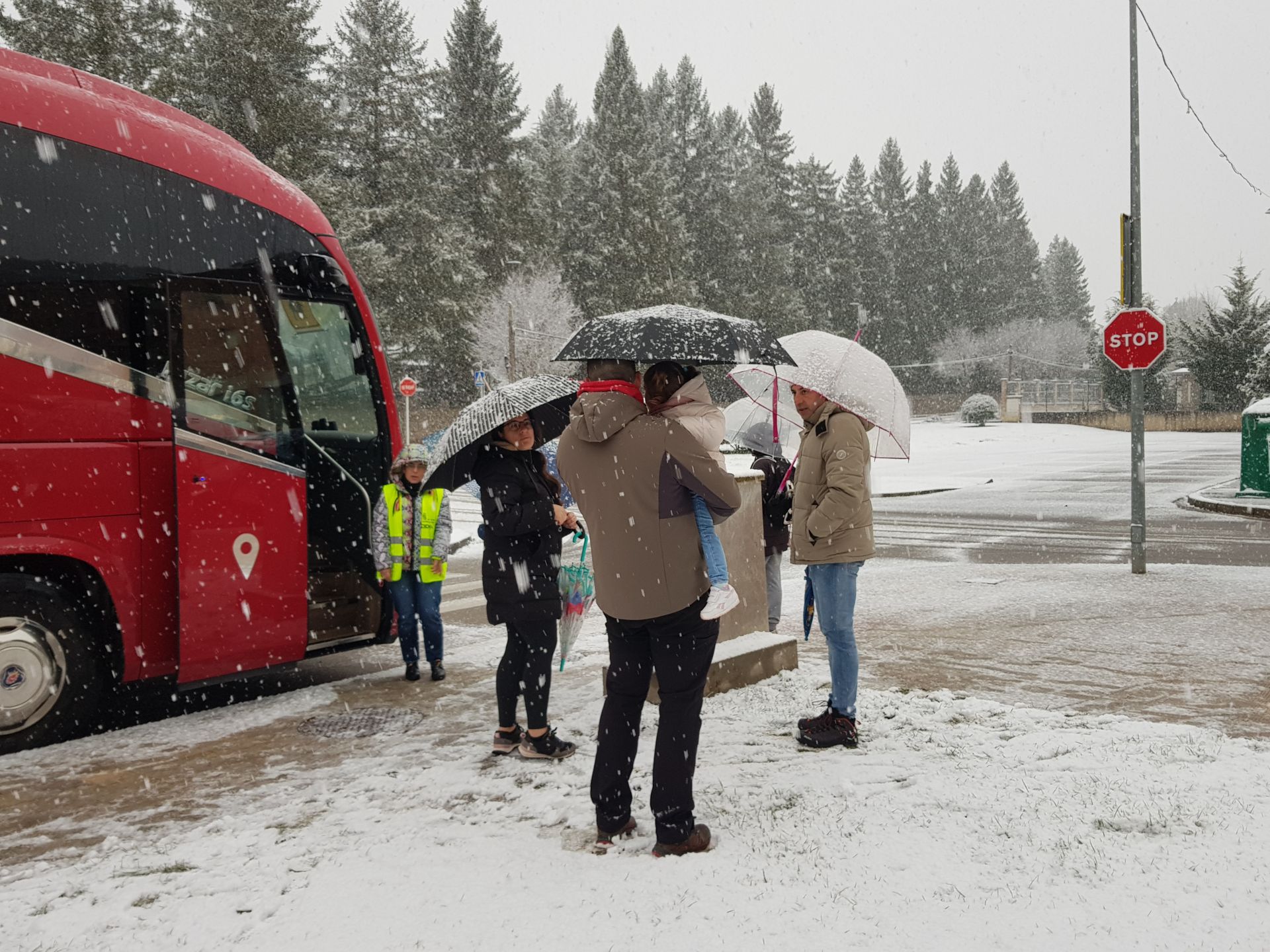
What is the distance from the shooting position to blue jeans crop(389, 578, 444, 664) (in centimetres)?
673

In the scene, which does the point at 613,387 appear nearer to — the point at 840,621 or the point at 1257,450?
the point at 840,621

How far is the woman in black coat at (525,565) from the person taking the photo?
16.1 feet

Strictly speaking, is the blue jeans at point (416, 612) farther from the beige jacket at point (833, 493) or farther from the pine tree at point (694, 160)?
the pine tree at point (694, 160)

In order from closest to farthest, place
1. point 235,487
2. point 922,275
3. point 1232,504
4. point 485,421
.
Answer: point 485,421, point 235,487, point 1232,504, point 922,275

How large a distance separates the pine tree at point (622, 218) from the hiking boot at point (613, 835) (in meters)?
52.0

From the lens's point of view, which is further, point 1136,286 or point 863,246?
point 863,246

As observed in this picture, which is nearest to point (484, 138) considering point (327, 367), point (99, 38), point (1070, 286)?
point (99, 38)

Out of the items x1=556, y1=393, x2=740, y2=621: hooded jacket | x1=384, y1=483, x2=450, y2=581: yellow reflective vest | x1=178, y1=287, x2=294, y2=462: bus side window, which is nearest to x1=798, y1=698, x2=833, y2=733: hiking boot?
x1=556, y1=393, x2=740, y2=621: hooded jacket

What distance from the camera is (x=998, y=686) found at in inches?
255

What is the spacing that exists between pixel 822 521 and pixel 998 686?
94.8 inches

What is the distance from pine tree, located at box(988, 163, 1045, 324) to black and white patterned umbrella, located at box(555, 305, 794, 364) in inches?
3378

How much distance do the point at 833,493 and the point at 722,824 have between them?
1.67 meters

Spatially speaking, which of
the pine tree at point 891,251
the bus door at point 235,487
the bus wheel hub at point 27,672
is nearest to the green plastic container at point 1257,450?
the bus door at point 235,487

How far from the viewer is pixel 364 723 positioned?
5879mm
